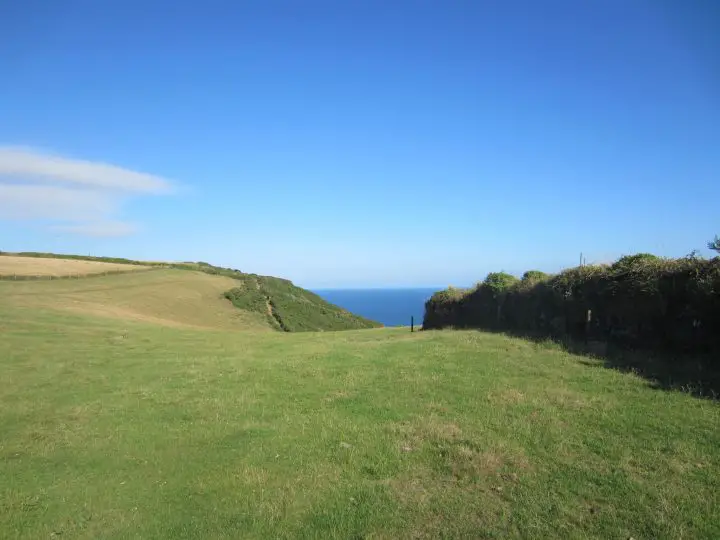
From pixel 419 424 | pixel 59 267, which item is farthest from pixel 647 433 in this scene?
pixel 59 267

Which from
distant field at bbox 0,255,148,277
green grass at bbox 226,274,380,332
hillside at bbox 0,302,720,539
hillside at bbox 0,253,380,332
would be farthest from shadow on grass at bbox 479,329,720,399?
distant field at bbox 0,255,148,277

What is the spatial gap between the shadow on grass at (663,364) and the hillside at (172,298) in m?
29.7

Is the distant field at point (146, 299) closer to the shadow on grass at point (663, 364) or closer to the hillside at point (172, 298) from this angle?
the hillside at point (172, 298)

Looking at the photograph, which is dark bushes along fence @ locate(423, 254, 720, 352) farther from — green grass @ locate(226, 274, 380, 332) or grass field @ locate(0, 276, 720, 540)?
green grass @ locate(226, 274, 380, 332)

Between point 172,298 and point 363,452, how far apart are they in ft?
145

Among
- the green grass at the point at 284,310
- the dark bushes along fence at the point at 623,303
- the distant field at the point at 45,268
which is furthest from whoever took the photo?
the green grass at the point at 284,310

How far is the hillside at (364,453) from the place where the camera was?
637 cm

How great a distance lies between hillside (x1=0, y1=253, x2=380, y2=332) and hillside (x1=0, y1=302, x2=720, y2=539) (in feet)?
79.3

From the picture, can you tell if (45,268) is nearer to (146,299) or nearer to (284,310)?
(146,299)

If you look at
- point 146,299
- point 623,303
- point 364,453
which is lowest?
point 364,453

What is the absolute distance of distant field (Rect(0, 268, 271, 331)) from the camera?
3469cm

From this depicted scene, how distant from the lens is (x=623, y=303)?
16.8m

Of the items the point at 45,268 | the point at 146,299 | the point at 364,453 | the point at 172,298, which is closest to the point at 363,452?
the point at 364,453

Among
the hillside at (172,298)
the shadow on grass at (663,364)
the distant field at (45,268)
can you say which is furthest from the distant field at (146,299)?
the shadow on grass at (663,364)
